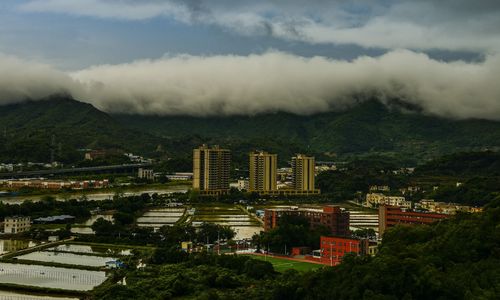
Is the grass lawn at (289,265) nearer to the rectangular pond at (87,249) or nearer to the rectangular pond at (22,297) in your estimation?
the rectangular pond at (87,249)

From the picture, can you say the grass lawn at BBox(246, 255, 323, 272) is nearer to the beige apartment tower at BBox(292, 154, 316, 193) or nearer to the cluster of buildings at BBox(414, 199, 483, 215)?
the cluster of buildings at BBox(414, 199, 483, 215)

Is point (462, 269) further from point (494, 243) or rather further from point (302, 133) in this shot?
point (302, 133)

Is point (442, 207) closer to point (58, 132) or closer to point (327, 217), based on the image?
point (327, 217)

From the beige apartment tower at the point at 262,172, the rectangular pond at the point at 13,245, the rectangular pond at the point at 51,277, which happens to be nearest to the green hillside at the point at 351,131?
the beige apartment tower at the point at 262,172

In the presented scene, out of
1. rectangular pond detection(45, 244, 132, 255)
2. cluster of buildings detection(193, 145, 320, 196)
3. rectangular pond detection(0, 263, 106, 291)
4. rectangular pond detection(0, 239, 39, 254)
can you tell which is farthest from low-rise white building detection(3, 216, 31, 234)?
cluster of buildings detection(193, 145, 320, 196)

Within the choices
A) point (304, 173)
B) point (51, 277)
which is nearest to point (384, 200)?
point (304, 173)

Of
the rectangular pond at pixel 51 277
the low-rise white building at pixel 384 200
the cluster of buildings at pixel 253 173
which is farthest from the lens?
the cluster of buildings at pixel 253 173
